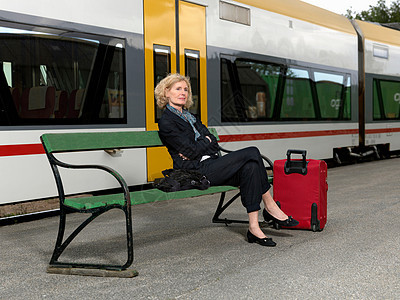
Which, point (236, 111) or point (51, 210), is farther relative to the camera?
point (236, 111)

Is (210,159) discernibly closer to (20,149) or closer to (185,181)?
(185,181)

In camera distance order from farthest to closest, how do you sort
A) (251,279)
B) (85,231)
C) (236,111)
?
1. (236,111)
2. (85,231)
3. (251,279)

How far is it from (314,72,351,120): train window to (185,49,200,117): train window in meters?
3.33

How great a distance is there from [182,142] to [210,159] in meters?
0.27

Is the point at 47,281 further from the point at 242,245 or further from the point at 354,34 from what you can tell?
the point at 354,34

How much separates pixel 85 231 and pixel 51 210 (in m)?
0.96

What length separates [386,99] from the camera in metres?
12.0

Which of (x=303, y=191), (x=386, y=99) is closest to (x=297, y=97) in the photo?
(x=386, y=99)

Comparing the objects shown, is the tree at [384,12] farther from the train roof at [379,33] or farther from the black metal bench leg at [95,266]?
the black metal bench leg at [95,266]

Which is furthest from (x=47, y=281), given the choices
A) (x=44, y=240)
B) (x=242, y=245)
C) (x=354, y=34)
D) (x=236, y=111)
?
(x=354, y=34)

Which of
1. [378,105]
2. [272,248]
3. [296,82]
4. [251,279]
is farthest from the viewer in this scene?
[378,105]

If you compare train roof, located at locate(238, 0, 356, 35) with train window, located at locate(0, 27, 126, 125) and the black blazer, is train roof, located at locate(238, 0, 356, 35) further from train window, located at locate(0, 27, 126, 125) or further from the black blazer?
the black blazer

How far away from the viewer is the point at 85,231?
4.87 metres

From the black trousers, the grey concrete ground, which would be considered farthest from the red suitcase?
the black trousers
